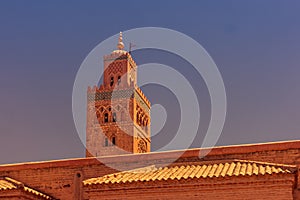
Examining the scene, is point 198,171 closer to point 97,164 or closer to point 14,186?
point 97,164

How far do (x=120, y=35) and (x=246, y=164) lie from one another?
31486 mm

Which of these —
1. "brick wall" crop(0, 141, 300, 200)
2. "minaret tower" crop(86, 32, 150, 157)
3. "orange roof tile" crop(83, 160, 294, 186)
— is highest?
"minaret tower" crop(86, 32, 150, 157)

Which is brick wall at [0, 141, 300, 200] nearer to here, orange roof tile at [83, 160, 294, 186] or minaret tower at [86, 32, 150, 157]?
orange roof tile at [83, 160, 294, 186]

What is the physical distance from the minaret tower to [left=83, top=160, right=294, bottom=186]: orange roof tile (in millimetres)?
25097

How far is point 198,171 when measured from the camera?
12.9m

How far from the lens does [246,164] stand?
1301 centimetres

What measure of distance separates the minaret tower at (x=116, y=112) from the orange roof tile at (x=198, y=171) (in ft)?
82.3

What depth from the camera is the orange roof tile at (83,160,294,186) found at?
472 inches

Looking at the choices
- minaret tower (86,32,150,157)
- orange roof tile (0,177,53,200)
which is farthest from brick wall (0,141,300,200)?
minaret tower (86,32,150,157)

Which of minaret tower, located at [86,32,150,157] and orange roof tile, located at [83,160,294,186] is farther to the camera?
minaret tower, located at [86,32,150,157]

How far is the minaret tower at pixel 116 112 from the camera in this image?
39375 millimetres

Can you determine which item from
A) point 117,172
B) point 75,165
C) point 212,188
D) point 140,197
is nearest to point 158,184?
point 140,197

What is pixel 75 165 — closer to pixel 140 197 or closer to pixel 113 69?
pixel 140 197

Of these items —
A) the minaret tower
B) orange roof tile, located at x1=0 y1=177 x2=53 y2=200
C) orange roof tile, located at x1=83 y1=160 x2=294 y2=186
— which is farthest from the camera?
the minaret tower
